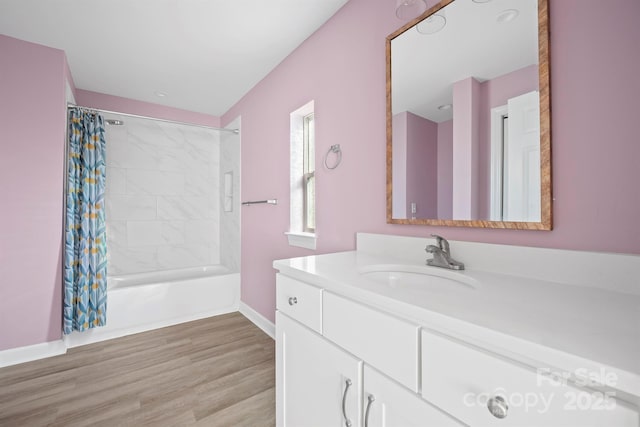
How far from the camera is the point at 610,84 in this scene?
0.79m

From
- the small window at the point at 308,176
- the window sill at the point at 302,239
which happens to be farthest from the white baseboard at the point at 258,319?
the small window at the point at 308,176

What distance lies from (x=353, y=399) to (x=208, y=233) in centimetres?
329

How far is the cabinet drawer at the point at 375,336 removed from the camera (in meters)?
0.68

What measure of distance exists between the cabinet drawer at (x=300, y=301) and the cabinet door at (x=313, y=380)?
3cm

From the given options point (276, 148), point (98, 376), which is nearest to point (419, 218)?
point (276, 148)

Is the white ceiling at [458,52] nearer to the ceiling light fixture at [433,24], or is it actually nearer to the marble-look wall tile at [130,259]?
the ceiling light fixture at [433,24]

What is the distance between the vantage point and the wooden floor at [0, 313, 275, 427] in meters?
1.48

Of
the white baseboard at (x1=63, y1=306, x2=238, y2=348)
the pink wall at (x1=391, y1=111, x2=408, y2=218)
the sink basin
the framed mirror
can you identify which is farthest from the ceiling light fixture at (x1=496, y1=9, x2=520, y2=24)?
the white baseboard at (x1=63, y1=306, x2=238, y2=348)

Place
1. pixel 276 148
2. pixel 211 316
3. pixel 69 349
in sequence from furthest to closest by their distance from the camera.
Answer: pixel 211 316
pixel 276 148
pixel 69 349

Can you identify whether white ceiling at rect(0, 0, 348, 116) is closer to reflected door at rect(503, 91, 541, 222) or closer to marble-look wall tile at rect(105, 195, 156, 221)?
marble-look wall tile at rect(105, 195, 156, 221)

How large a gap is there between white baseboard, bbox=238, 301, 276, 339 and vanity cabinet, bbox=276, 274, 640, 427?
4.16 feet

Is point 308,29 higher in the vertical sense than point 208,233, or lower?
higher

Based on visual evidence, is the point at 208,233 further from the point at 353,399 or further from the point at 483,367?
the point at 483,367

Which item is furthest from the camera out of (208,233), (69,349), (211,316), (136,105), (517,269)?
(208,233)
